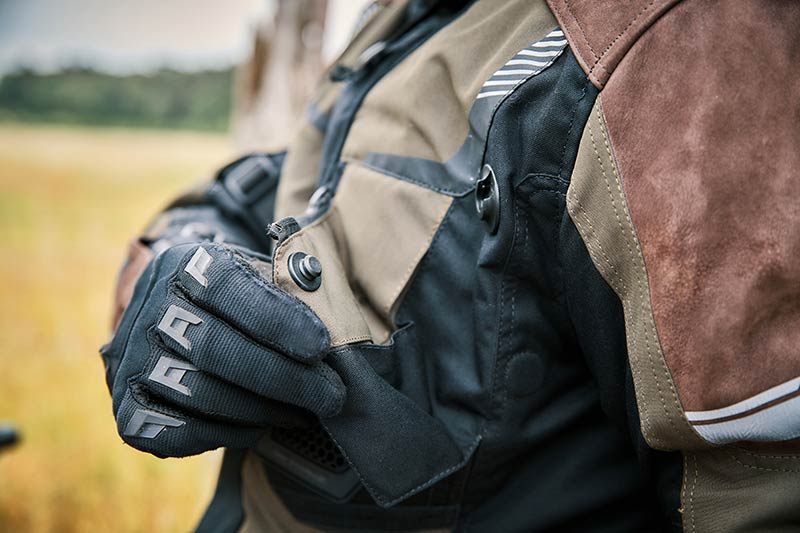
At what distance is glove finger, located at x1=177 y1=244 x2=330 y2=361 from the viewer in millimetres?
565

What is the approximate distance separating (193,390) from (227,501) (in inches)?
13.2

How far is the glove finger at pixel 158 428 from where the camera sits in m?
0.61

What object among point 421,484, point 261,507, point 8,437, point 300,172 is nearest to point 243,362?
Result: point 421,484

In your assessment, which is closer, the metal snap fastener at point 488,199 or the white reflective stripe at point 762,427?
the white reflective stripe at point 762,427

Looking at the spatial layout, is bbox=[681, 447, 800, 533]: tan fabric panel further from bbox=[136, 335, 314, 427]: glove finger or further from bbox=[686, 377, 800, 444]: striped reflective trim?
bbox=[136, 335, 314, 427]: glove finger

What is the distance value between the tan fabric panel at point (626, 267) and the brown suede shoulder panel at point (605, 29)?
Answer: 0.13ft

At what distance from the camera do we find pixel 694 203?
0.50 m

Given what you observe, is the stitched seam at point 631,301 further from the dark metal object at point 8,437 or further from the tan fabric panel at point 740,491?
the dark metal object at point 8,437

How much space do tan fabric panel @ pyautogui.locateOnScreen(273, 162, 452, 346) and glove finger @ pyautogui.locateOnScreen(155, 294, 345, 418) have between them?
2.4 inches

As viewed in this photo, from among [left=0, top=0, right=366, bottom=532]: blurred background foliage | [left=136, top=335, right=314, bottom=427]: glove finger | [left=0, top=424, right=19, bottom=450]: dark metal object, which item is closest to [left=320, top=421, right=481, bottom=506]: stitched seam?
[left=136, top=335, right=314, bottom=427]: glove finger

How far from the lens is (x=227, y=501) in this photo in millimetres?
863

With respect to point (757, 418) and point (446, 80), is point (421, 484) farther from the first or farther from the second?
point (446, 80)

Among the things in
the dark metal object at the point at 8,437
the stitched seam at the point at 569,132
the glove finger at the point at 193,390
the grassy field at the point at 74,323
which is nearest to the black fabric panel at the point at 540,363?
the stitched seam at the point at 569,132

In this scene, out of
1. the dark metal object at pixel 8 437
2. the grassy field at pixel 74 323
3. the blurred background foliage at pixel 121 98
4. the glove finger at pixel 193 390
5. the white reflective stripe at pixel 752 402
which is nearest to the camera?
the white reflective stripe at pixel 752 402
